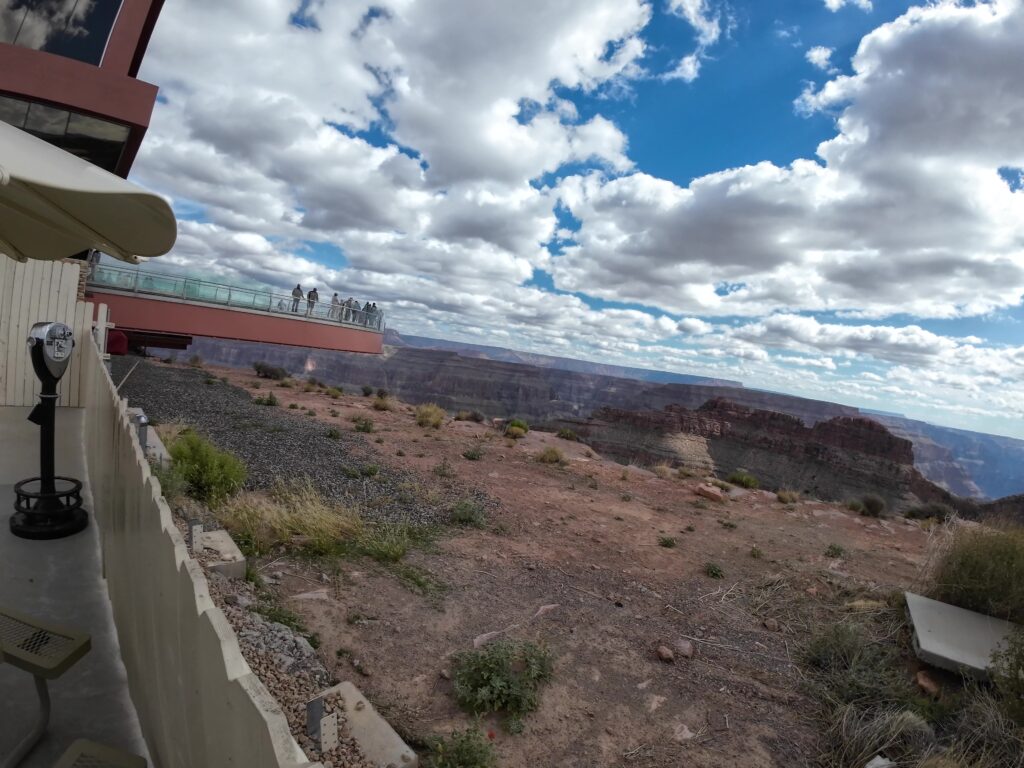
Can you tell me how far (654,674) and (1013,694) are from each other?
2.66m

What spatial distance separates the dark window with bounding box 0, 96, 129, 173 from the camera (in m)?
10.0

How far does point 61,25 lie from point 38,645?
47.2 feet

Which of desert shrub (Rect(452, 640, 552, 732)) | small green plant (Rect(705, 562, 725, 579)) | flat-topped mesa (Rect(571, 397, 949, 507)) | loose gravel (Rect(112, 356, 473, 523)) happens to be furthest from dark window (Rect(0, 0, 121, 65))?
flat-topped mesa (Rect(571, 397, 949, 507))

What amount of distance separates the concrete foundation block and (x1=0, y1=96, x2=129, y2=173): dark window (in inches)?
391

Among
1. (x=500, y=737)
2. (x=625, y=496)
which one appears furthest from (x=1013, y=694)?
(x=625, y=496)

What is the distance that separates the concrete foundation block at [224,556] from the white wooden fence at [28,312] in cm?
298

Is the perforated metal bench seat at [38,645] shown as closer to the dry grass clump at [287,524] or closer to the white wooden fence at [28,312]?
the dry grass clump at [287,524]

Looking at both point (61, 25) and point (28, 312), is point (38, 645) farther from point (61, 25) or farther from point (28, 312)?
point (61, 25)

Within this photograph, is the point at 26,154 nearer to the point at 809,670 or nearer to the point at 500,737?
the point at 500,737

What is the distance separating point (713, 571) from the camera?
750 centimetres

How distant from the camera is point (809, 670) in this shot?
4.96 meters

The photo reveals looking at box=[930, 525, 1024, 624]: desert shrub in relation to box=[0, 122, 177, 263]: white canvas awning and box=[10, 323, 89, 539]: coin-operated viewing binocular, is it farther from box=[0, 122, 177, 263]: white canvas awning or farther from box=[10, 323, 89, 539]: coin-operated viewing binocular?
box=[10, 323, 89, 539]: coin-operated viewing binocular

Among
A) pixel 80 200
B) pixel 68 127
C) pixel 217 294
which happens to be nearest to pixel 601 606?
pixel 80 200

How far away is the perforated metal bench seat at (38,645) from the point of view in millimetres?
2236
